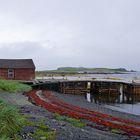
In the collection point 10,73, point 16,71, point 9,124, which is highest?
point 16,71

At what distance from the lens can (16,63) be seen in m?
65.9

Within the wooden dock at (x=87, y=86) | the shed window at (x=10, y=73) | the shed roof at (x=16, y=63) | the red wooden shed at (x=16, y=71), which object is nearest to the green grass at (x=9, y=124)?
the wooden dock at (x=87, y=86)

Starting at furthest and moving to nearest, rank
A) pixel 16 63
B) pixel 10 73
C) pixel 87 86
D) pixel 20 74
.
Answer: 1. pixel 87 86
2. pixel 16 63
3. pixel 10 73
4. pixel 20 74

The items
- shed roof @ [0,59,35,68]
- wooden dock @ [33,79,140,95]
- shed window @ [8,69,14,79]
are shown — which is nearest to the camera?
shed window @ [8,69,14,79]

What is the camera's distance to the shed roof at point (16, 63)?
211ft

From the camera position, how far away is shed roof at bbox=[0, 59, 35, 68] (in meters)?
64.4

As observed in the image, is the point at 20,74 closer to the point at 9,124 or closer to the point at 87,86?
the point at 87,86

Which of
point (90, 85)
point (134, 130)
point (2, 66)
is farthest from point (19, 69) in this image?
point (134, 130)

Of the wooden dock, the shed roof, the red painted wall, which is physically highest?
the shed roof

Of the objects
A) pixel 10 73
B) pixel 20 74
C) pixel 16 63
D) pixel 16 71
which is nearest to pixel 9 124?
pixel 20 74

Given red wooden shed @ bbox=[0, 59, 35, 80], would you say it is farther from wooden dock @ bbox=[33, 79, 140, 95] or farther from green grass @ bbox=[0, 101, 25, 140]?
green grass @ bbox=[0, 101, 25, 140]

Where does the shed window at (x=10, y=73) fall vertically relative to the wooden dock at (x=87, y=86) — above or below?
above

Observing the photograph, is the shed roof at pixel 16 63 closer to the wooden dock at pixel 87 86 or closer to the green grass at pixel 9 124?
the wooden dock at pixel 87 86

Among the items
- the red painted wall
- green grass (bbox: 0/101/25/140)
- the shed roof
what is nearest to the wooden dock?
the red painted wall
